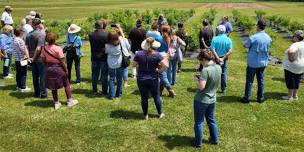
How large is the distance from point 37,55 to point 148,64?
3.90 meters

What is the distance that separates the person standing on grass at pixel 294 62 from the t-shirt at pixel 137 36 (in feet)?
15.8

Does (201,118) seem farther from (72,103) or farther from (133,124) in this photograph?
(72,103)

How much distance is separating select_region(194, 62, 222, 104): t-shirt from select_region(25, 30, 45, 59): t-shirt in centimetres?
584

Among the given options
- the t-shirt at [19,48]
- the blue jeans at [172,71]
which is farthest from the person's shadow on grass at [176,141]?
the t-shirt at [19,48]

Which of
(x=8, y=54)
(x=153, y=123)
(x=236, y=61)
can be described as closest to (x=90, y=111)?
(x=153, y=123)

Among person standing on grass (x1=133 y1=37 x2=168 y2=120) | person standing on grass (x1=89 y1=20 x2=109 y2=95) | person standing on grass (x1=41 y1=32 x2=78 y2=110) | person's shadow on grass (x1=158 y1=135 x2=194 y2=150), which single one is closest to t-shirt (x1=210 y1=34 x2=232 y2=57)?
person standing on grass (x1=133 y1=37 x2=168 y2=120)

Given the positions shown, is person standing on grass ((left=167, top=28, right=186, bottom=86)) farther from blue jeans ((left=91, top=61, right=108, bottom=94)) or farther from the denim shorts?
the denim shorts

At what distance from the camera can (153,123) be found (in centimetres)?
991

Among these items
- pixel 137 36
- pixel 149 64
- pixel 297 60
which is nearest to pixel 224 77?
pixel 297 60

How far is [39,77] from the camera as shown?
1202 cm

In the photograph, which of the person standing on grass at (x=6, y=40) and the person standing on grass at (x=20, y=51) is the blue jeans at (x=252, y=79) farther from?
the person standing on grass at (x=6, y=40)

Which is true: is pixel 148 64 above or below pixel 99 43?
below

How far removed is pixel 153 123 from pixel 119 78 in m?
2.29

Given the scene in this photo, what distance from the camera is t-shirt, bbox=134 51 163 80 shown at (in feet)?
30.5
